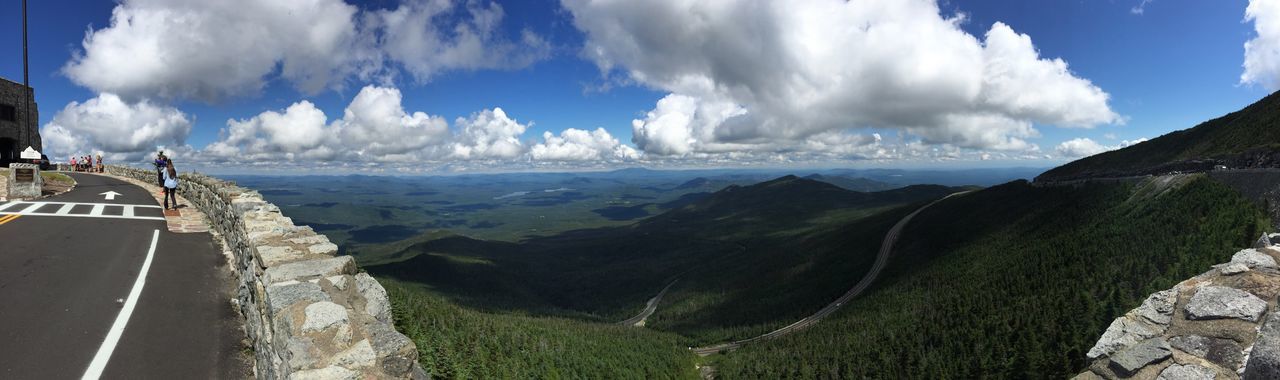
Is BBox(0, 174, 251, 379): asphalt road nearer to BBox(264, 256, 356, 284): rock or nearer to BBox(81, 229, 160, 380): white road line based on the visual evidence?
BBox(81, 229, 160, 380): white road line

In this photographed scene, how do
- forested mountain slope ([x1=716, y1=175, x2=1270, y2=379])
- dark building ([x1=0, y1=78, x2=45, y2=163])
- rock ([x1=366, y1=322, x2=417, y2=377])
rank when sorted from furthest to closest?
dark building ([x1=0, y1=78, x2=45, y2=163]) → forested mountain slope ([x1=716, y1=175, x2=1270, y2=379]) → rock ([x1=366, y1=322, x2=417, y2=377])

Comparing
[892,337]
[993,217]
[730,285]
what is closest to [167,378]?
[892,337]

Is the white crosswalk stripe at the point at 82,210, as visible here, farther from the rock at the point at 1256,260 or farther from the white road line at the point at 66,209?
the rock at the point at 1256,260

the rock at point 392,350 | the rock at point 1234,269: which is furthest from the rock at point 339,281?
the rock at point 1234,269

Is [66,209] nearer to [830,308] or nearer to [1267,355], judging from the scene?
[1267,355]

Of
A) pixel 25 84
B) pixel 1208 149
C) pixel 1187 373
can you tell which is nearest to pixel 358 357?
Answer: pixel 1187 373

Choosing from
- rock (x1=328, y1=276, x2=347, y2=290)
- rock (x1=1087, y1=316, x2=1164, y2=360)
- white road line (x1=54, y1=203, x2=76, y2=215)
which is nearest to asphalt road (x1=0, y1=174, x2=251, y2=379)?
rock (x1=328, y1=276, x2=347, y2=290)
